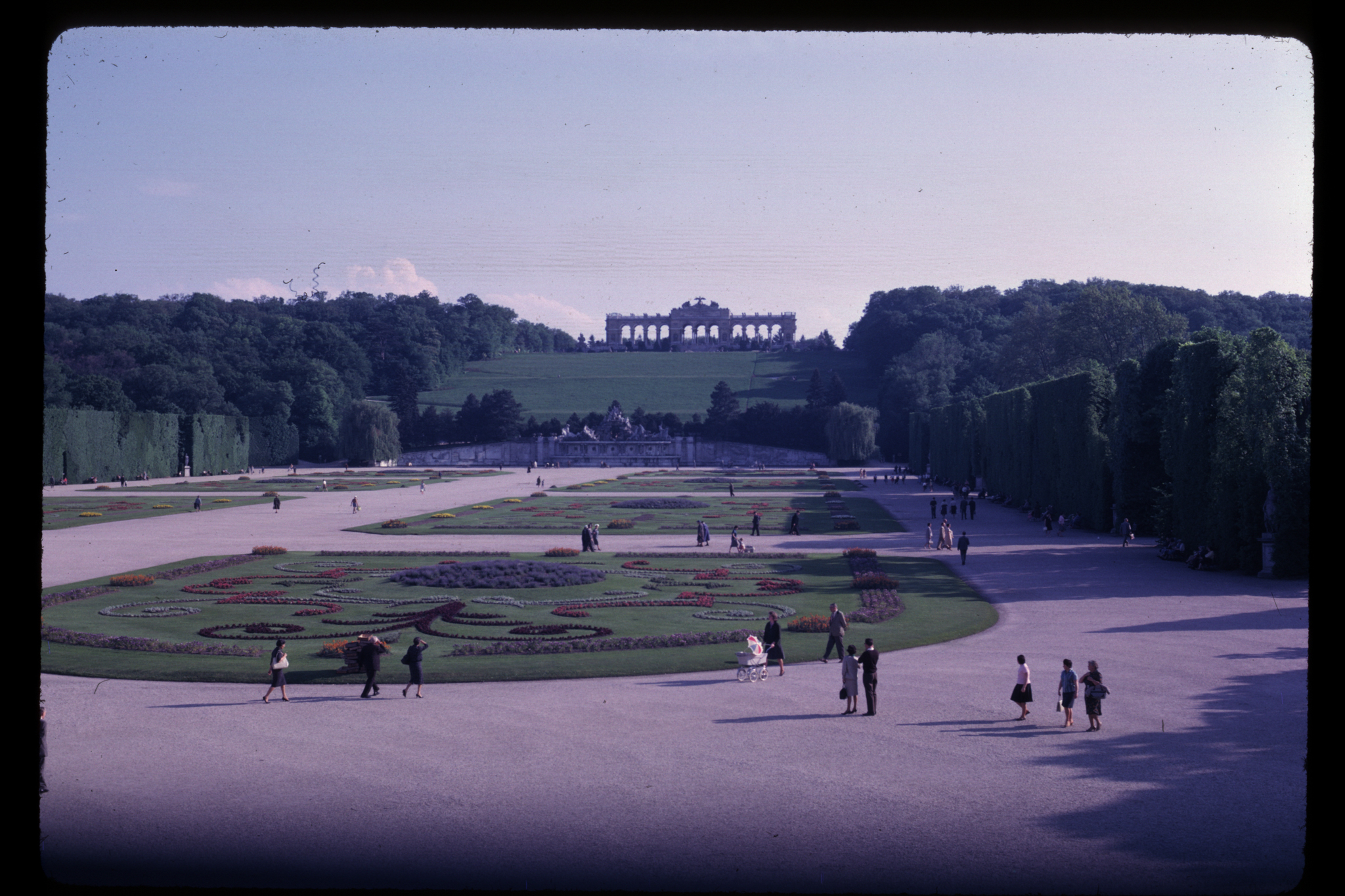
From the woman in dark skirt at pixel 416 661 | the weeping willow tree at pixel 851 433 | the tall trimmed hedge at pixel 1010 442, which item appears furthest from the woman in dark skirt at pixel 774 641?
the weeping willow tree at pixel 851 433

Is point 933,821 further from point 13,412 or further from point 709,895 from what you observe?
point 13,412

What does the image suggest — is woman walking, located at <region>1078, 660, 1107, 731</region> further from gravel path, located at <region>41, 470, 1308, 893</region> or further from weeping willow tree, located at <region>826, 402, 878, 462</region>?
weeping willow tree, located at <region>826, 402, 878, 462</region>

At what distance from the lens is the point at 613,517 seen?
46.3 meters

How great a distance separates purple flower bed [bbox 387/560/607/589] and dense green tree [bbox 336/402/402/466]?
264ft

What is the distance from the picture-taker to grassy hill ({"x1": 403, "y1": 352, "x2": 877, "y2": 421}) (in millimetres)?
143625

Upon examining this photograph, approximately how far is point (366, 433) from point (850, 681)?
3769 inches

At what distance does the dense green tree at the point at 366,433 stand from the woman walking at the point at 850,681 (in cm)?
9545

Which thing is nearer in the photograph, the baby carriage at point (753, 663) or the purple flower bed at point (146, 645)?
the baby carriage at point (753, 663)

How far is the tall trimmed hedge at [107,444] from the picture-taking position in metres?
67.2

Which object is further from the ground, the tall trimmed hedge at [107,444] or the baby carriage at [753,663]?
the tall trimmed hedge at [107,444]

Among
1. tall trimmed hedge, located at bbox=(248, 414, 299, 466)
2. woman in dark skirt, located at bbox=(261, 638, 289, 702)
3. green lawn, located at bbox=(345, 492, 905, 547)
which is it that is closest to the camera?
woman in dark skirt, located at bbox=(261, 638, 289, 702)

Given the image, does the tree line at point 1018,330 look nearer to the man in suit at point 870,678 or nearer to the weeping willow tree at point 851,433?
the weeping willow tree at point 851,433

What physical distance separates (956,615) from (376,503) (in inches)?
1504

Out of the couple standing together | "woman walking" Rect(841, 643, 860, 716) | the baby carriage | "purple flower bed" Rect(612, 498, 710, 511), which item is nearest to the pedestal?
the baby carriage
